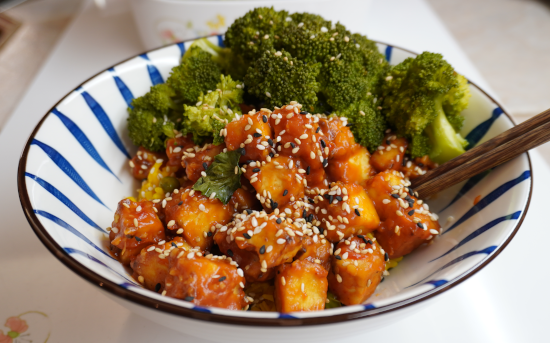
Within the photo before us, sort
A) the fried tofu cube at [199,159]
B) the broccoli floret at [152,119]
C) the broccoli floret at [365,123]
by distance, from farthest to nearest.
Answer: the broccoli floret at [152,119], the broccoli floret at [365,123], the fried tofu cube at [199,159]

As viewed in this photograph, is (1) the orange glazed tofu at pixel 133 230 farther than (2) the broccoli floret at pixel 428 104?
No

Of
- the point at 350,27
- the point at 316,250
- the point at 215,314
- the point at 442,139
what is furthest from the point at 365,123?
the point at 350,27

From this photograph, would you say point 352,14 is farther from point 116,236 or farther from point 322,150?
point 116,236

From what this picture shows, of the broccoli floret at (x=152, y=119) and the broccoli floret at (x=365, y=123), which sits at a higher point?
the broccoli floret at (x=365, y=123)

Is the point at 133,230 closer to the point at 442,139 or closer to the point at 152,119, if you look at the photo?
the point at 152,119

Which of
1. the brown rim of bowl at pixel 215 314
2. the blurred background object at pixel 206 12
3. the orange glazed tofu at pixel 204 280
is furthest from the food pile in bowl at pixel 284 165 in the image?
the blurred background object at pixel 206 12

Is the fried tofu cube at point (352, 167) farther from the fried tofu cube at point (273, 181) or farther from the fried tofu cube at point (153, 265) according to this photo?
the fried tofu cube at point (153, 265)

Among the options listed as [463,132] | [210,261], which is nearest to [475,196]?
[463,132]
